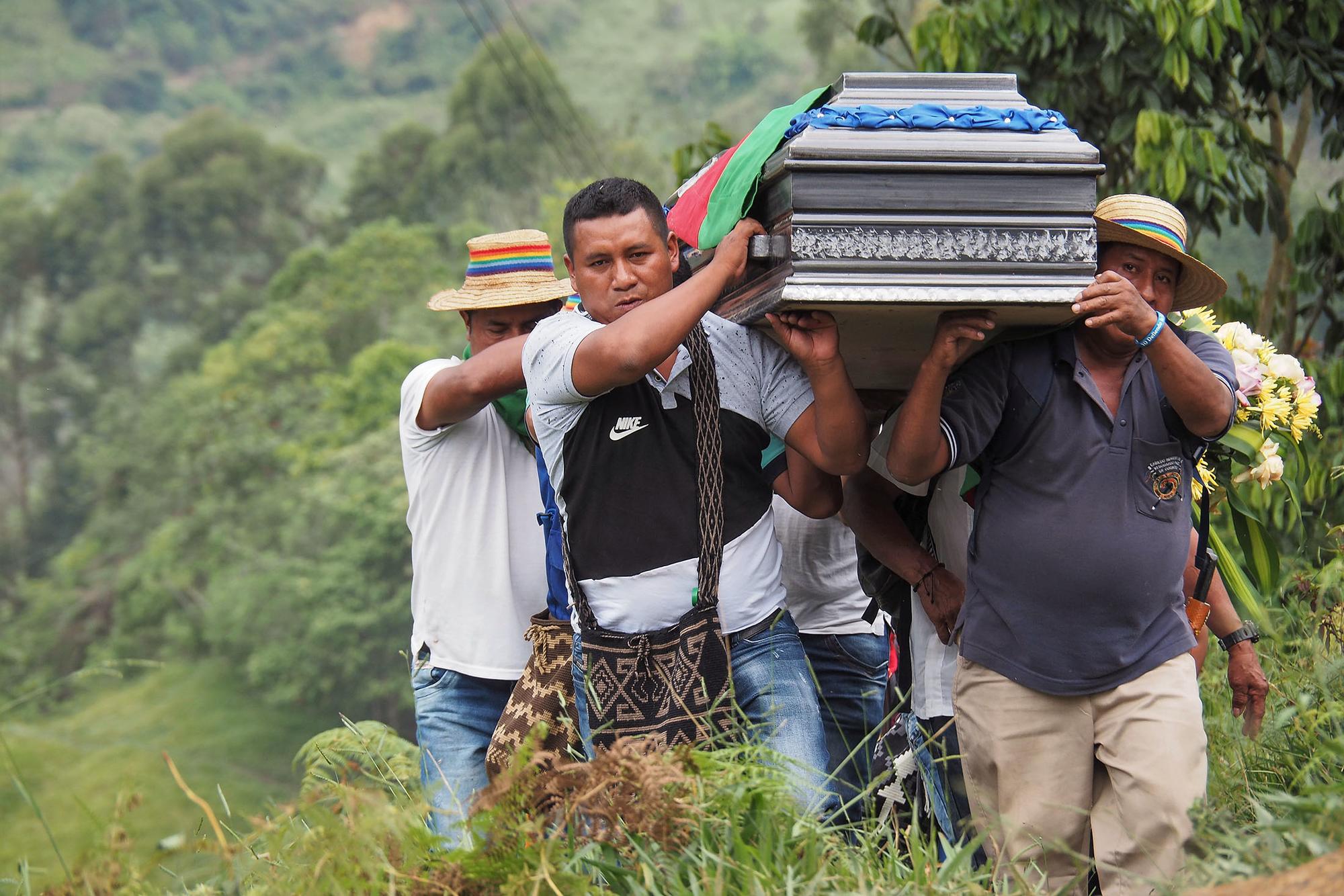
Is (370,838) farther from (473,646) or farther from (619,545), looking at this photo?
(473,646)

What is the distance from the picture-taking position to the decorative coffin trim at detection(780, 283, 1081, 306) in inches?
110

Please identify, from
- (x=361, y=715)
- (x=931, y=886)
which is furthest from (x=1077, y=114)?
(x=361, y=715)

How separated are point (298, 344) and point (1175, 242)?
32.6m

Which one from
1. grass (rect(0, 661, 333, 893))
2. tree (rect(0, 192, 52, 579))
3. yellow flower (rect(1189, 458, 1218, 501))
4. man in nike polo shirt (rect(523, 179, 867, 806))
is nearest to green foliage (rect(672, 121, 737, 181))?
yellow flower (rect(1189, 458, 1218, 501))

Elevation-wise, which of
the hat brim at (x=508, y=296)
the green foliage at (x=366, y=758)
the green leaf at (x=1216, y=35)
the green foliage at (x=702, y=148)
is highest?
the green leaf at (x=1216, y=35)

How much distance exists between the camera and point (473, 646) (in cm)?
381

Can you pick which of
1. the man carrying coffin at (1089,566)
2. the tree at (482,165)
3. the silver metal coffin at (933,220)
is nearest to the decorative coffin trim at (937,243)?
the silver metal coffin at (933,220)

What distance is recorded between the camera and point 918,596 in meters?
3.65

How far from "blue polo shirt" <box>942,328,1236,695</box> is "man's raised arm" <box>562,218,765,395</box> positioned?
2.11 ft

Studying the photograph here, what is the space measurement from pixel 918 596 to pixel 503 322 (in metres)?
1.37

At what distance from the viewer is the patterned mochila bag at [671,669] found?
9.84 feet

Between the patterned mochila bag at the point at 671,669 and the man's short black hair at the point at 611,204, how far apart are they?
1.93 feet

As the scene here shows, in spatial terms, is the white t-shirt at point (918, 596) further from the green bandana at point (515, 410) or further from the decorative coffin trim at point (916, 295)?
the green bandana at point (515, 410)

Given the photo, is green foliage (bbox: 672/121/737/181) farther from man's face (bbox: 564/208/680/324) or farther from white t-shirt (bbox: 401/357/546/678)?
man's face (bbox: 564/208/680/324)
